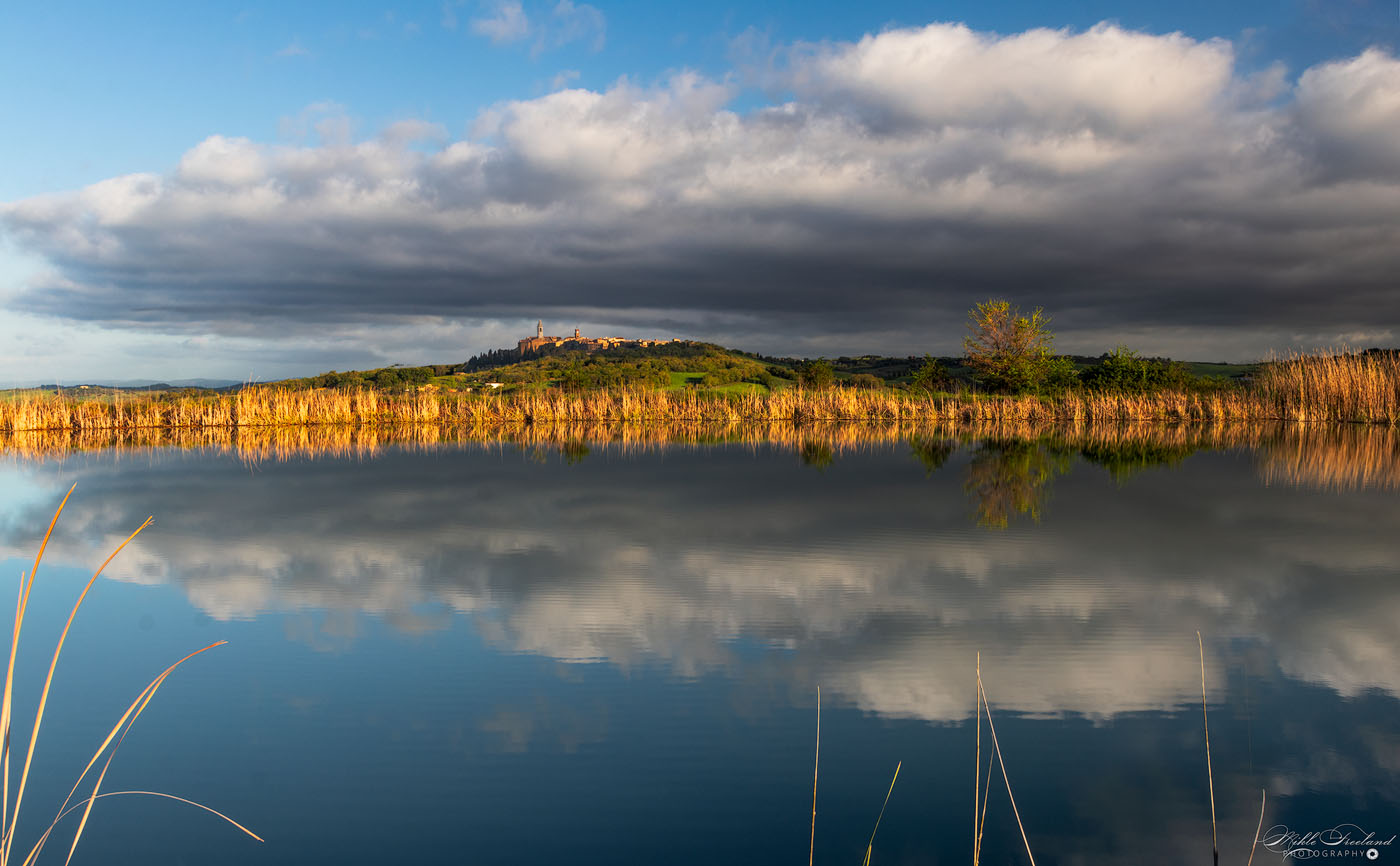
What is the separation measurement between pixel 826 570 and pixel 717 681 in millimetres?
2672

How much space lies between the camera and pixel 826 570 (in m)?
6.65

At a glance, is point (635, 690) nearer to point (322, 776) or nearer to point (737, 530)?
point (322, 776)

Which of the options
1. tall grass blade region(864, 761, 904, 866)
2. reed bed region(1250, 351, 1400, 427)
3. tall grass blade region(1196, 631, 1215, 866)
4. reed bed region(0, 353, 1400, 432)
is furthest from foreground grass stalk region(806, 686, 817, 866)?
reed bed region(1250, 351, 1400, 427)

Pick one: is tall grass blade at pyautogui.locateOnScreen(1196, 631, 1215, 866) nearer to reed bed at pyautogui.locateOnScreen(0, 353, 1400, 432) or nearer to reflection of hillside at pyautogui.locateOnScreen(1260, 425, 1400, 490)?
reflection of hillside at pyautogui.locateOnScreen(1260, 425, 1400, 490)

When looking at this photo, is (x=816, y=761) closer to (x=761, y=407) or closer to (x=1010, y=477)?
(x=1010, y=477)

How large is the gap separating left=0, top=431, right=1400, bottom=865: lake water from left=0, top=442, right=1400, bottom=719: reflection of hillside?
0.04 metres

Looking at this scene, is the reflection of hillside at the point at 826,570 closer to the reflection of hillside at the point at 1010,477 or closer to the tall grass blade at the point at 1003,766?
the tall grass blade at the point at 1003,766

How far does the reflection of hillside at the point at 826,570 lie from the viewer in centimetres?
443

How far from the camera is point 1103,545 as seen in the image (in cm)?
750

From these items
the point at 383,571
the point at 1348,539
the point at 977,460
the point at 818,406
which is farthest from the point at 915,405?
the point at 383,571

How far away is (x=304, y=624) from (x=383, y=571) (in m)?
1.52

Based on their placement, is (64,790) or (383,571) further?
(383,571)

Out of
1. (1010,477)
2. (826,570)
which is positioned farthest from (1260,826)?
(1010,477)

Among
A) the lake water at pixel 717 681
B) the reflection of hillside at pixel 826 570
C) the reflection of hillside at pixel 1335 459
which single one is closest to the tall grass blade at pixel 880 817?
the lake water at pixel 717 681
